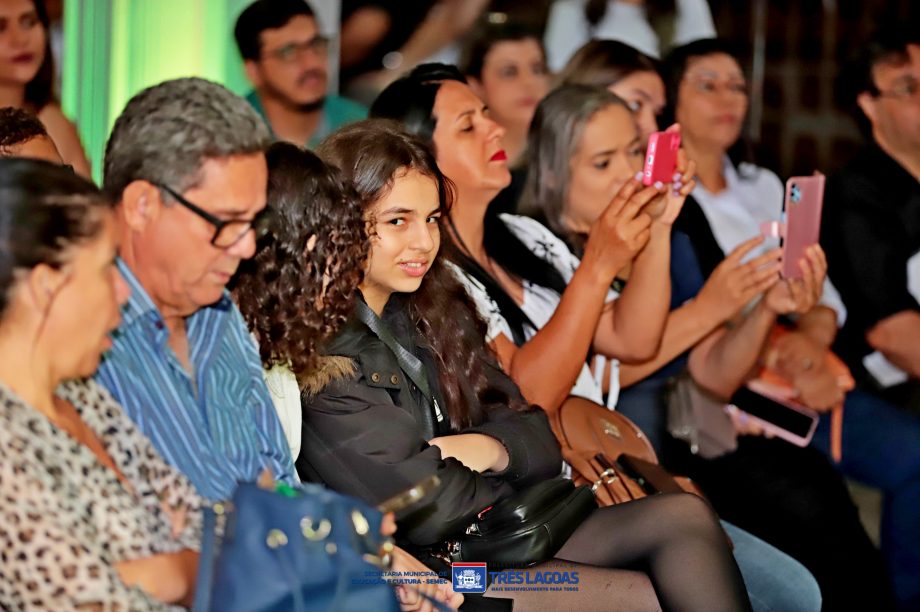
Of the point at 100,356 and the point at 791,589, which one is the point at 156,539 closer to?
the point at 100,356

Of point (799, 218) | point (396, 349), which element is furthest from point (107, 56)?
point (799, 218)

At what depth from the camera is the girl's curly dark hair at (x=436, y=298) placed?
99.3 inches

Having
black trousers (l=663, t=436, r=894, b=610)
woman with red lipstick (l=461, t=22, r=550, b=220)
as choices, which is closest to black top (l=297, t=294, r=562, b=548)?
black trousers (l=663, t=436, r=894, b=610)

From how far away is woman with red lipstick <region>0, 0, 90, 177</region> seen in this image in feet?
11.6

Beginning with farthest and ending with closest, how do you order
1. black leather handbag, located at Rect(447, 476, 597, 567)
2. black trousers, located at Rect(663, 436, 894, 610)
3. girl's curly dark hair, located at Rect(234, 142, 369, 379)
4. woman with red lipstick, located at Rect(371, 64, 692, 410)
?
black trousers, located at Rect(663, 436, 894, 610) → woman with red lipstick, located at Rect(371, 64, 692, 410) → black leather handbag, located at Rect(447, 476, 597, 567) → girl's curly dark hair, located at Rect(234, 142, 369, 379)

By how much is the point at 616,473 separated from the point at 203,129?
1.32 metres

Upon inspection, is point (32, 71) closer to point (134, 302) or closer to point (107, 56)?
point (107, 56)

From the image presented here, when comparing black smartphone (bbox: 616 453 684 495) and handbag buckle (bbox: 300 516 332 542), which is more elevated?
handbag buckle (bbox: 300 516 332 542)

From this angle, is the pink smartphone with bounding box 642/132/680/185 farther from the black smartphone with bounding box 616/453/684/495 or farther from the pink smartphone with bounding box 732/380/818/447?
the pink smartphone with bounding box 732/380/818/447

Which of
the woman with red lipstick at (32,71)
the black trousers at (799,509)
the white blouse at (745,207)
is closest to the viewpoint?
the black trousers at (799,509)

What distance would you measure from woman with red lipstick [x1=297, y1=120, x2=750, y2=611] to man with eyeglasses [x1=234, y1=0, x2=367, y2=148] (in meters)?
1.75

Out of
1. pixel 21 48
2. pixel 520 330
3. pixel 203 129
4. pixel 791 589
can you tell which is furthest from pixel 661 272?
pixel 21 48

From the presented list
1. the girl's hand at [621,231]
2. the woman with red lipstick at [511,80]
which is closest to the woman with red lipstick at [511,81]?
the woman with red lipstick at [511,80]

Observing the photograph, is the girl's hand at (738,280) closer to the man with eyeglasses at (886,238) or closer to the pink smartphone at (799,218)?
the pink smartphone at (799,218)
